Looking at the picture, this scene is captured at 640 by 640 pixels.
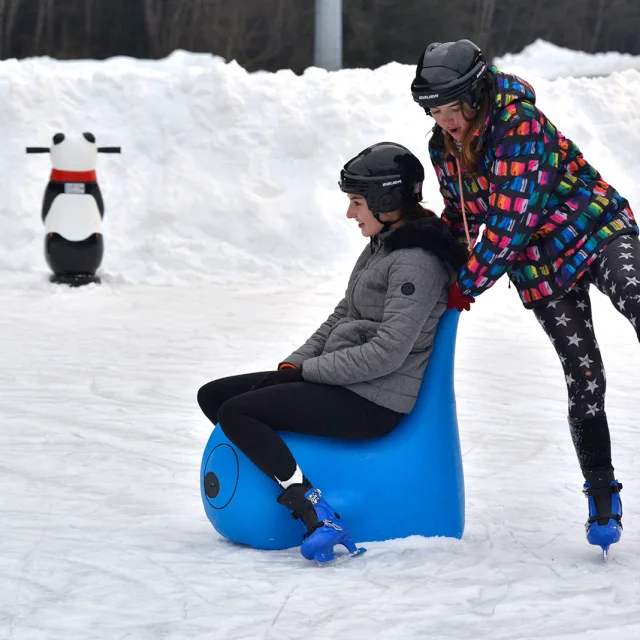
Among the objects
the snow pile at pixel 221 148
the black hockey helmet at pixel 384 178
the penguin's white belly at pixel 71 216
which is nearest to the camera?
the black hockey helmet at pixel 384 178

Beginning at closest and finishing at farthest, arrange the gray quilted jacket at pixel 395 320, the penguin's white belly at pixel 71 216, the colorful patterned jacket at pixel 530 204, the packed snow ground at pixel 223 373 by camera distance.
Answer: the packed snow ground at pixel 223 373 < the colorful patterned jacket at pixel 530 204 < the gray quilted jacket at pixel 395 320 < the penguin's white belly at pixel 71 216

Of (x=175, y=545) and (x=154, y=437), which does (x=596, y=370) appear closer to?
(x=175, y=545)

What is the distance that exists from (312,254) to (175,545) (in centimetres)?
596

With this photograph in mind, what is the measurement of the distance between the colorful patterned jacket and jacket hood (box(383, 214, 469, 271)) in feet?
0.35

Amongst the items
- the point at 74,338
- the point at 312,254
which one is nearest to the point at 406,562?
the point at 74,338

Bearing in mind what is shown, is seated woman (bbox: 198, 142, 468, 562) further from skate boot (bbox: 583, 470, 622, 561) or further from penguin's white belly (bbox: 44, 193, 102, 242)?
penguin's white belly (bbox: 44, 193, 102, 242)

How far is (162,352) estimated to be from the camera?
19.6 ft

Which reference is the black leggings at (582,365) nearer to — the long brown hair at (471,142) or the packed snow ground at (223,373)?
the packed snow ground at (223,373)

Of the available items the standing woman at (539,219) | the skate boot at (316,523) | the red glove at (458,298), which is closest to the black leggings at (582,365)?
the standing woman at (539,219)

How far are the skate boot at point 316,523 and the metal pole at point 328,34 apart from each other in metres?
9.21

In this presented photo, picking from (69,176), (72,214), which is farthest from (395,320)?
(69,176)

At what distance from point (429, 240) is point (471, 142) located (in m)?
0.28

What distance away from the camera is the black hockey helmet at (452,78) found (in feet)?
9.42

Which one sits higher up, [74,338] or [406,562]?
[406,562]
